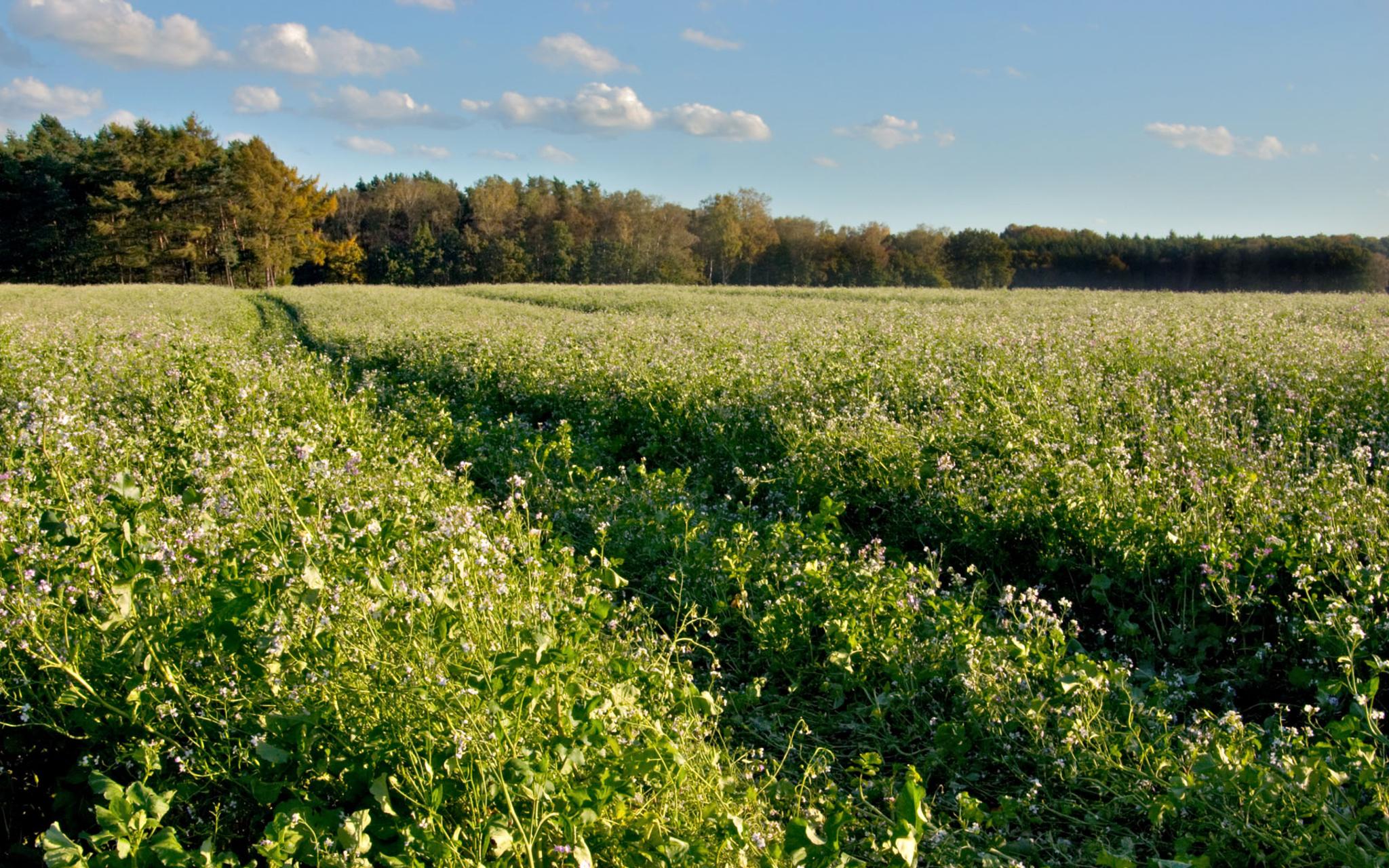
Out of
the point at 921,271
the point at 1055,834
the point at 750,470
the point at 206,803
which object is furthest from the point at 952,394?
the point at 921,271

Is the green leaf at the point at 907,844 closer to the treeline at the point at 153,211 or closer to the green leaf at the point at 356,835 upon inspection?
the green leaf at the point at 356,835

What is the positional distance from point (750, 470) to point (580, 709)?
5.95m

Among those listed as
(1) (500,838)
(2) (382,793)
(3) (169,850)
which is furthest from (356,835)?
(3) (169,850)

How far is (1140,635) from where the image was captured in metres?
5.54

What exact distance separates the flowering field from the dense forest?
137ft

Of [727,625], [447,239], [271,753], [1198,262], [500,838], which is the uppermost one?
[447,239]

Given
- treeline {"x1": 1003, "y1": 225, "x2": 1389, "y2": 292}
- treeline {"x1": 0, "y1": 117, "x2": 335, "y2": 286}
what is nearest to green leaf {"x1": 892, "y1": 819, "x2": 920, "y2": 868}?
treeline {"x1": 1003, "y1": 225, "x2": 1389, "y2": 292}

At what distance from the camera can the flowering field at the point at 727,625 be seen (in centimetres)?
312

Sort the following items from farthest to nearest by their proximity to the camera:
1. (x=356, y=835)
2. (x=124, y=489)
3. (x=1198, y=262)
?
1. (x=1198, y=262)
2. (x=124, y=489)
3. (x=356, y=835)

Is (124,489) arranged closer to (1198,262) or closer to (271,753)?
(271,753)

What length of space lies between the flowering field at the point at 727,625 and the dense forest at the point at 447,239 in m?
41.7

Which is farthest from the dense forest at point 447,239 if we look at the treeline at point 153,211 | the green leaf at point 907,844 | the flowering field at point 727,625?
the green leaf at point 907,844

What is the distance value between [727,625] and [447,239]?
73585 millimetres

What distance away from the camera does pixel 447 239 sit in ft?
241
